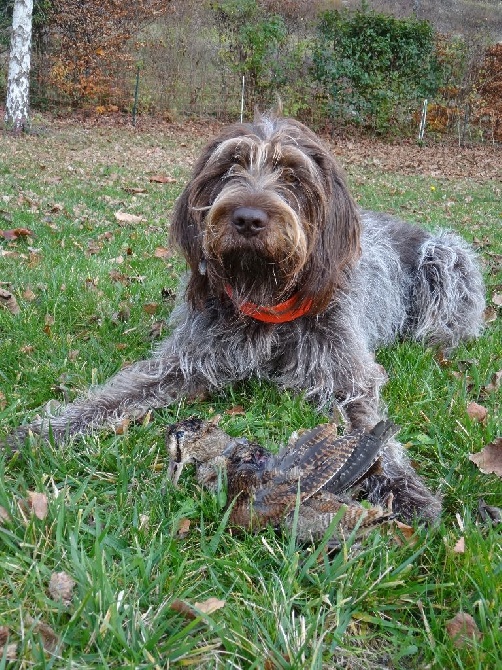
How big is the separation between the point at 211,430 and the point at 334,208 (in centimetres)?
147

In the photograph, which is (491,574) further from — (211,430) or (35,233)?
(35,233)

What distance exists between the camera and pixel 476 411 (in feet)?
11.7

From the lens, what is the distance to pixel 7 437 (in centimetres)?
306

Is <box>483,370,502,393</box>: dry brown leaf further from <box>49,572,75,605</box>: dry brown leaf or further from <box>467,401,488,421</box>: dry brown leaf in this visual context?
<box>49,572,75,605</box>: dry brown leaf

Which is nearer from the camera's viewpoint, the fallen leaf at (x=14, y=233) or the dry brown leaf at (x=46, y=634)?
the dry brown leaf at (x=46, y=634)

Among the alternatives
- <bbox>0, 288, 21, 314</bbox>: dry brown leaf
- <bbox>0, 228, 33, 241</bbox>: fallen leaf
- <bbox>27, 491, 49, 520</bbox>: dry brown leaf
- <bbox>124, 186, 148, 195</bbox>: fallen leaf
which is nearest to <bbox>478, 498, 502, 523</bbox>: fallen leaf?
<bbox>27, 491, 49, 520</bbox>: dry brown leaf

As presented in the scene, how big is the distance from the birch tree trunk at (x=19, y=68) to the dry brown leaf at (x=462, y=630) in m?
16.5

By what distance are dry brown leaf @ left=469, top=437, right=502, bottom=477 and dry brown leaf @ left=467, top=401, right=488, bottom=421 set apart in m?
0.45

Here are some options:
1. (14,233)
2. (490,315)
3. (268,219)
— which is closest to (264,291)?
(268,219)

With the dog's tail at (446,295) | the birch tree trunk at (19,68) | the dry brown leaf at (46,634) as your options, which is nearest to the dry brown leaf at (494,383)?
the dog's tail at (446,295)

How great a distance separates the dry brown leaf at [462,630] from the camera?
191cm

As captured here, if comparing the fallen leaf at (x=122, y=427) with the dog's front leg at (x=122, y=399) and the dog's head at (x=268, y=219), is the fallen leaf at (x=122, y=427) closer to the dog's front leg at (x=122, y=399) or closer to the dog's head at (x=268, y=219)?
the dog's front leg at (x=122, y=399)

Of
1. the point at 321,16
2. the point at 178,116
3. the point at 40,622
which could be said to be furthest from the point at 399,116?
the point at 40,622

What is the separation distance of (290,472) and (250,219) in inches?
50.0
